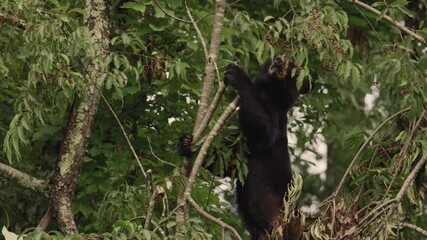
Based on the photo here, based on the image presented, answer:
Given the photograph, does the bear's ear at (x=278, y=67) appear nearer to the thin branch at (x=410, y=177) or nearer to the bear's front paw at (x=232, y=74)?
the bear's front paw at (x=232, y=74)

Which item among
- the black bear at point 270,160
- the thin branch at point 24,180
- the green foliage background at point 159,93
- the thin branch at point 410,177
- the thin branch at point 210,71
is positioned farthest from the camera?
the black bear at point 270,160

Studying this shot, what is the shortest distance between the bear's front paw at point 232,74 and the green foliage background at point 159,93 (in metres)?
0.21

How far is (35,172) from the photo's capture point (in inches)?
333

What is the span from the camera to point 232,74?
280 inches

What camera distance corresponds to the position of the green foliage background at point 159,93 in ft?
19.9

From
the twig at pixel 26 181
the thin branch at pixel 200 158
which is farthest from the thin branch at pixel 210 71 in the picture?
the twig at pixel 26 181

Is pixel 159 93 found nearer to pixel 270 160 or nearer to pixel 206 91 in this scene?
pixel 270 160

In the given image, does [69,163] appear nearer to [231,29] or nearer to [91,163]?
[91,163]

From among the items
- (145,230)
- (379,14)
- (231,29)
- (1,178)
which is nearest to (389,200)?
(379,14)

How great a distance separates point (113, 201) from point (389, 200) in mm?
1797

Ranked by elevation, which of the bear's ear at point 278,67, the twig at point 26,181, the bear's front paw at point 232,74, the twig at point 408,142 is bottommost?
the twig at point 408,142

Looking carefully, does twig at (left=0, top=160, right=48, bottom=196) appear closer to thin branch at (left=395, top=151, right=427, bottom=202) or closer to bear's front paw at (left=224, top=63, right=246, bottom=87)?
bear's front paw at (left=224, top=63, right=246, bottom=87)

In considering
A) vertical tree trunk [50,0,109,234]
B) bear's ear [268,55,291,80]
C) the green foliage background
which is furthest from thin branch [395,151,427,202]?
vertical tree trunk [50,0,109,234]

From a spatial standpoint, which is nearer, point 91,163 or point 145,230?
point 145,230
